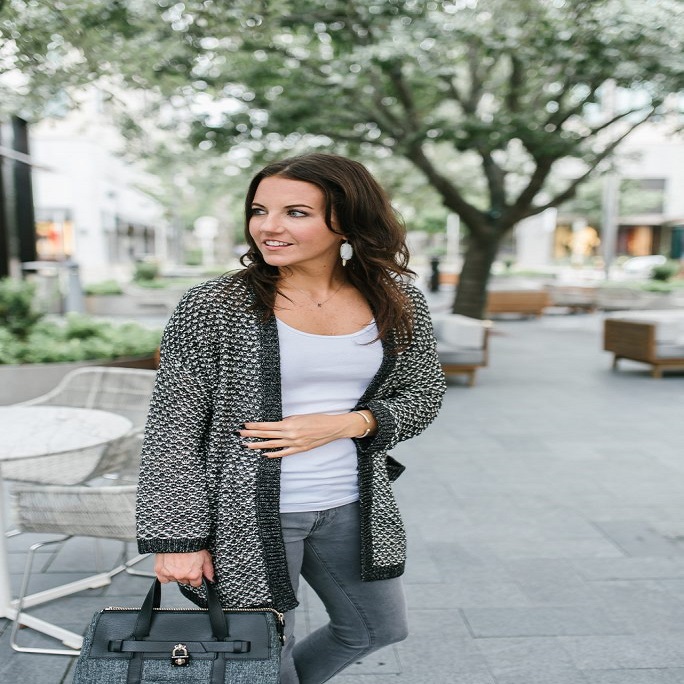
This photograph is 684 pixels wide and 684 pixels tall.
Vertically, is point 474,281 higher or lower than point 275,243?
lower

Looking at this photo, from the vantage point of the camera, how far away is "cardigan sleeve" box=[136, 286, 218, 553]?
1.71 metres

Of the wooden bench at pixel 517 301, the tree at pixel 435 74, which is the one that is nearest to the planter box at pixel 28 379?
the tree at pixel 435 74

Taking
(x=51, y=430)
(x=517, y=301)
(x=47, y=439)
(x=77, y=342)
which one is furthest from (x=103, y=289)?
(x=47, y=439)

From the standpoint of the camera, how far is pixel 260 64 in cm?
1042

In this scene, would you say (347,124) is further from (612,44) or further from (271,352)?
(271,352)

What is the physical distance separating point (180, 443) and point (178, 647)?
0.43 meters

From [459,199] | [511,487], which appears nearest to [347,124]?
[459,199]

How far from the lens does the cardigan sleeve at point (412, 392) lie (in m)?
1.90

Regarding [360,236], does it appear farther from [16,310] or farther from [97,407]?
[16,310]

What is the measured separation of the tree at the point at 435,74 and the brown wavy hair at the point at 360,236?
402 centimetres

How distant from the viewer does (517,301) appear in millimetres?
18406

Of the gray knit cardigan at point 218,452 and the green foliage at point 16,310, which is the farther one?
the green foliage at point 16,310

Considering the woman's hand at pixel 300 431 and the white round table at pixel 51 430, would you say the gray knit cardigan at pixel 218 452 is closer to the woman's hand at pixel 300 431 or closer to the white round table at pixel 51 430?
the woman's hand at pixel 300 431

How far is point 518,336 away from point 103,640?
46.4ft
